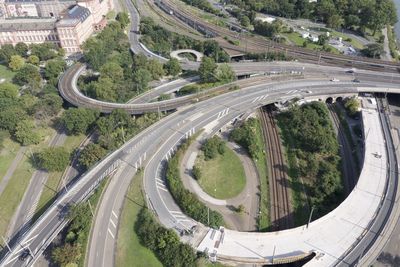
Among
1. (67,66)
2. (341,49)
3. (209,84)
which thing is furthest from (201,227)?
(341,49)

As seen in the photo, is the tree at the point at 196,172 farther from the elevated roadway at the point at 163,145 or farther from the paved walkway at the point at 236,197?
the elevated roadway at the point at 163,145

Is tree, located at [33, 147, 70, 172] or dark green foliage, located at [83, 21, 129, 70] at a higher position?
dark green foliage, located at [83, 21, 129, 70]

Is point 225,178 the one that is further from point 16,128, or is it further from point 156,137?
point 16,128

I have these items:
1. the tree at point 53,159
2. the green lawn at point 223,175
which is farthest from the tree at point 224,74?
the tree at point 53,159

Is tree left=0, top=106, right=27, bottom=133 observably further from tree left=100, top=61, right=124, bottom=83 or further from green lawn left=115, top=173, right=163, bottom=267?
green lawn left=115, top=173, right=163, bottom=267

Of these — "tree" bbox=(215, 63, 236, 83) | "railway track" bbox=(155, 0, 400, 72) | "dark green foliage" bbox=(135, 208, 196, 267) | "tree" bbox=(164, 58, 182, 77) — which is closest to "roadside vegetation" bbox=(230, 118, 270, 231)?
"dark green foliage" bbox=(135, 208, 196, 267)

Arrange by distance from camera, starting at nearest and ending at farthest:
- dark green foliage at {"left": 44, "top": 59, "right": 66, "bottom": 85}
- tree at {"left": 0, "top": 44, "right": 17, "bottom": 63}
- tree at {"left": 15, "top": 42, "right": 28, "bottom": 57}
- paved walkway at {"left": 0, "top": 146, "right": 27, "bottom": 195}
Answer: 1. paved walkway at {"left": 0, "top": 146, "right": 27, "bottom": 195}
2. dark green foliage at {"left": 44, "top": 59, "right": 66, "bottom": 85}
3. tree at {"left": 0, "top": 44, "right": 17, "bottom": 63}
4. tree at {"left": 15, "top": 42, "right": 28, "bottom": 57}
